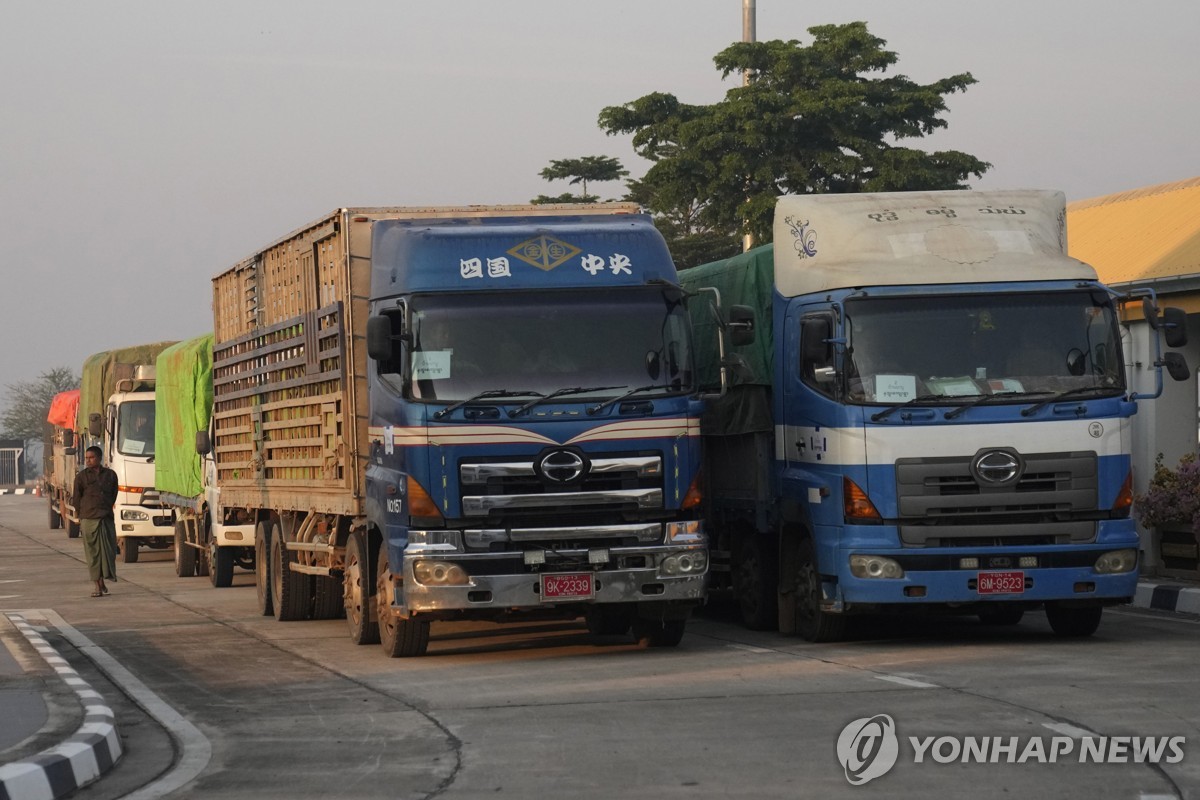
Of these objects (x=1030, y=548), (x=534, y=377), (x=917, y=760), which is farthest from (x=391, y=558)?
(x=917, y=760)

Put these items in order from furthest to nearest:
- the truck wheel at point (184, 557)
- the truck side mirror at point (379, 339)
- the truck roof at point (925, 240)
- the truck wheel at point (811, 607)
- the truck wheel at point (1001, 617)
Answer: the truck wheel at point (184, 557)
the truck wheel at point (1001, 617)
the truck wheel at point (811, 607)
the truck roof at point (925, 240)
the truck side mirror at point (379, 339)

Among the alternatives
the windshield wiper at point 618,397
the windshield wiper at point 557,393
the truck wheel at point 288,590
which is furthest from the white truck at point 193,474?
the windshield wiper at point 618,397

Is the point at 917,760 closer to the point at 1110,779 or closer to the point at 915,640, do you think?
the point at 1110,779

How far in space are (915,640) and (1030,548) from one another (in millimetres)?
1681

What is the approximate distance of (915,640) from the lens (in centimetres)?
1489

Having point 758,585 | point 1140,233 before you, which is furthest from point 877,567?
point 1140,233

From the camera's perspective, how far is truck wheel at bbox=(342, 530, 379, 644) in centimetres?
1496

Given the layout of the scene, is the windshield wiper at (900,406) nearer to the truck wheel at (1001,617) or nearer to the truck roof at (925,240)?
the truck roof at (925,240)

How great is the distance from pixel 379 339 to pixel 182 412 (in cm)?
1330

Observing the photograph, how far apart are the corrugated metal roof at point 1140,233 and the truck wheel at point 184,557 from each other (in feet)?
42.7

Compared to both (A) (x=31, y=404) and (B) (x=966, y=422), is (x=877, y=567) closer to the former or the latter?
(B) (x=966, y=422)

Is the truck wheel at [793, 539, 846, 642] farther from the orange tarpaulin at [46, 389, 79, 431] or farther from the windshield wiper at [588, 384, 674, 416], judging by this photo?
the orange tarpaulin at [46, 389, 79, 431]

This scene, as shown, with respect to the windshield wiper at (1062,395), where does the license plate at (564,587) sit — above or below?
below

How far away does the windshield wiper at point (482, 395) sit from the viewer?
43.2ft
